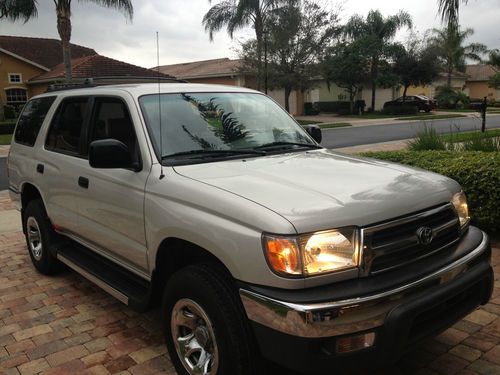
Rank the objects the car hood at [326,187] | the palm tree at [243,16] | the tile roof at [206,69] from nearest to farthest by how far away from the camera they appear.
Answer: the car hood at [326,187], the palm tree at [243,16], the tile roof at [206,69]

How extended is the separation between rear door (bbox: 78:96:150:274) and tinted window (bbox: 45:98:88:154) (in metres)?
0.21

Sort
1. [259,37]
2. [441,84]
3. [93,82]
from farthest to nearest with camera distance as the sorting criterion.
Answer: [441,84] → [259,37] → [93,82]

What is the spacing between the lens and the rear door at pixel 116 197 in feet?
11.0

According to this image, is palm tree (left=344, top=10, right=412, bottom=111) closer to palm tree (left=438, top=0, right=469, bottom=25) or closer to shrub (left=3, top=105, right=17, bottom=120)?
shrub (left=3, top=105, right=17, bottom=120)

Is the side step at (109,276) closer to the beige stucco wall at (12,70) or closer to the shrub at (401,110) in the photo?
the beige stucco wall at (12,70)

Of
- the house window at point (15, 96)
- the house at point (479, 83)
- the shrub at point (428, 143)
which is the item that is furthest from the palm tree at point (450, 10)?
the house at point (479, 83)

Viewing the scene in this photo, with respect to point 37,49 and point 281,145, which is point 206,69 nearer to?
point 37,49

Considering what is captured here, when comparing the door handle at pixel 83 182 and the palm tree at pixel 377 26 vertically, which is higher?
the palm tree at pixel 377 26

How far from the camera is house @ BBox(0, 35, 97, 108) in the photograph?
3675 cm

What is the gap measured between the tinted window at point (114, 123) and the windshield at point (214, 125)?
18 centimetres

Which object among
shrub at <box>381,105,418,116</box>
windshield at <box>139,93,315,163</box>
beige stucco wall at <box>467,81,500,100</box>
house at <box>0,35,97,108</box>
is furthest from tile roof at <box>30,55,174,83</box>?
beige stucco wall at <box>467,81,500,100</box>

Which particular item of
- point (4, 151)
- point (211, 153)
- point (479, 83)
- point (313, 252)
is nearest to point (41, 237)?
point (211, 153)

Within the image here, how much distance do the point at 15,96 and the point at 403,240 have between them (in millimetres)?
39958

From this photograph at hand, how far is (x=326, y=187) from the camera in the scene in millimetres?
2770
